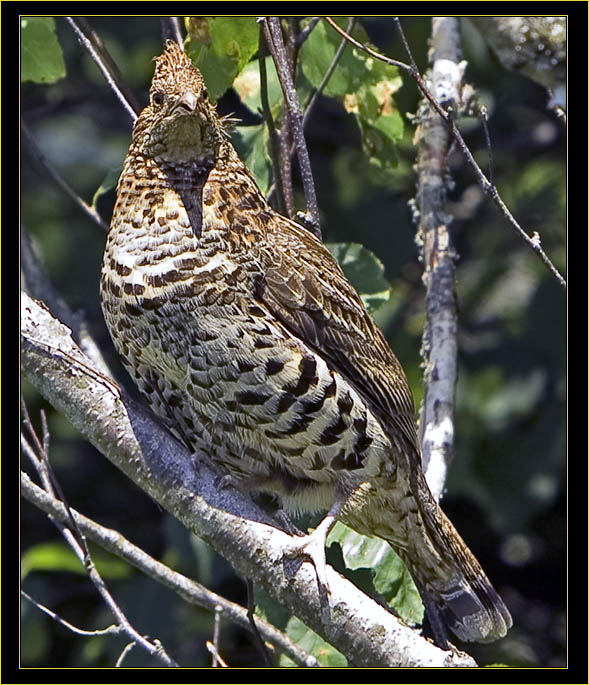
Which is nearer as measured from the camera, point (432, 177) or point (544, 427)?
point (432, 177)

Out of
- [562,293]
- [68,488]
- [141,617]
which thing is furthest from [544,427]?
[68,488]

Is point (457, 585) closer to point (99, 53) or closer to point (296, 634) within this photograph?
point (296, 634)

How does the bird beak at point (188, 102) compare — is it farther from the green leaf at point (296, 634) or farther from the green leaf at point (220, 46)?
the green leaf at point (296, 634)

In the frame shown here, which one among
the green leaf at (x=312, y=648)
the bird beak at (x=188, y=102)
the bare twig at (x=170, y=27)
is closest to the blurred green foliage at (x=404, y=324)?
the bare twig at (x=170, y=27)

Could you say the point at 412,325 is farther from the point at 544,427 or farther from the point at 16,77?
the point at 16,77

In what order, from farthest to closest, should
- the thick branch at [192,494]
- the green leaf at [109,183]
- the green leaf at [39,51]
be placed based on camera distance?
the green leaf at [39,51] < the green leaf at [109,183] < the thick branch at [192,494]

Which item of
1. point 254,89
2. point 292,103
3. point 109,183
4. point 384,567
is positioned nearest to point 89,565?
point 384,567

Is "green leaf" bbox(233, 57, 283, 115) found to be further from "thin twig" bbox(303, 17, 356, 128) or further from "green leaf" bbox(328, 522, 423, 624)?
"green leaf" bbox(328, 522, 423, 624)
